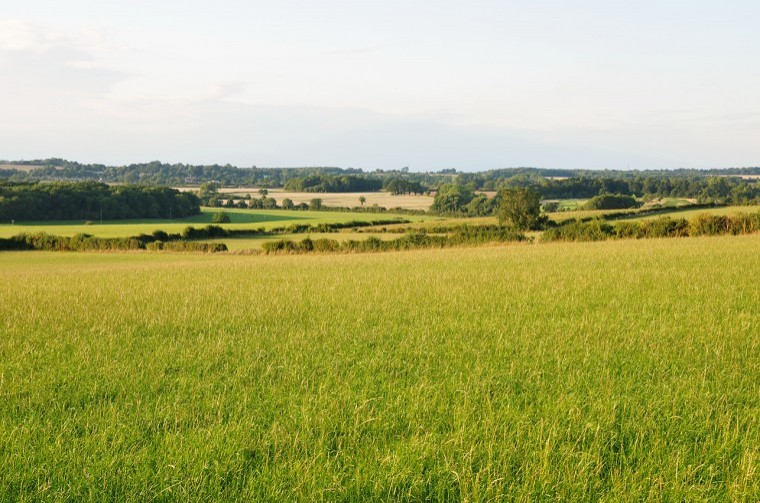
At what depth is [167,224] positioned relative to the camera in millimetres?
97438

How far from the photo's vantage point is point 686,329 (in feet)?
33.3

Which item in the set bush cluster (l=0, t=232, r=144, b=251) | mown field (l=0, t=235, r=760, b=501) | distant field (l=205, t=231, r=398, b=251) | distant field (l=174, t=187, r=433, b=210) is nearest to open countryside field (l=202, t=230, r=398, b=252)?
distant field (l=205, t=231, r=398, b=251)

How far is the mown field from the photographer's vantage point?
4840 millimetres

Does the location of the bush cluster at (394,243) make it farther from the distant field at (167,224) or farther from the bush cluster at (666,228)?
the distant field at (167,224)

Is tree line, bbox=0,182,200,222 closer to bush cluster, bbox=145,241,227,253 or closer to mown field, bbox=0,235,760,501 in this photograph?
bush cluster, bbox=145,241,227,253

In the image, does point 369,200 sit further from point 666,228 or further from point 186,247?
point 666,228

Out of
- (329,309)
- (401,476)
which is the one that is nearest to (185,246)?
(329,309)

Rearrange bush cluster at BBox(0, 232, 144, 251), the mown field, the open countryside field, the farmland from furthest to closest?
the farmland
bush cluster at BBox(0, 232, 144, 251)
the open countryside field
the mown field

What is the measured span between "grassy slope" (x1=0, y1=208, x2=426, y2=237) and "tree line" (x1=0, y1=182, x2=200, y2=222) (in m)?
3.30

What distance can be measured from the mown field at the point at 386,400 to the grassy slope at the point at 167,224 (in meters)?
72.8

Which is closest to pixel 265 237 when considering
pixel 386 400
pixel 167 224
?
pixel 167 224

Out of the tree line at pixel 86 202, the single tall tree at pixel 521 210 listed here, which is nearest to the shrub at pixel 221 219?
the tree line at pixel 86 202

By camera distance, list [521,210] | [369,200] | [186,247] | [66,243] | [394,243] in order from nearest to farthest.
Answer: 1. [394,243]
2. [186,247]
3. [66,243]
4. [521,210]
5. [369,200]

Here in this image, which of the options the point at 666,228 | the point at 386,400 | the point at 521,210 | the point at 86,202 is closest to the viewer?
the point at 386,400
